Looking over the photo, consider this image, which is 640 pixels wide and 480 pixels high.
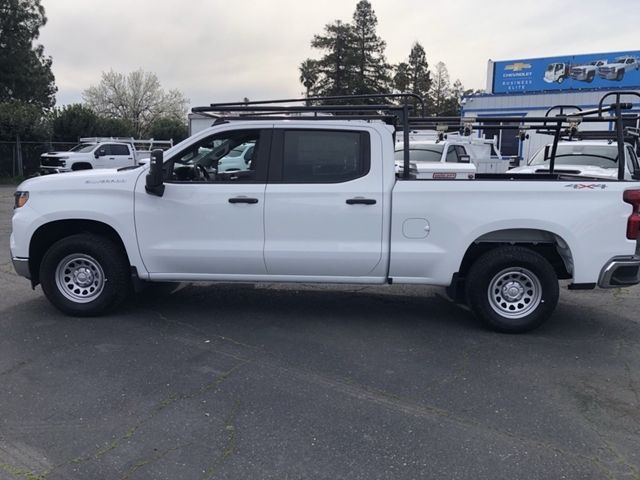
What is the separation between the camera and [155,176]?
539cm

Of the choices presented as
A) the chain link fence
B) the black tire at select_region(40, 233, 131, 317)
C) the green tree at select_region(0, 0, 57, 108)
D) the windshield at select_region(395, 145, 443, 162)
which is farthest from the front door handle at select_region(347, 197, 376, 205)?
the green tree at select_region(0, 0, 57, 108)

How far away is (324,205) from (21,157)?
83.8 feet

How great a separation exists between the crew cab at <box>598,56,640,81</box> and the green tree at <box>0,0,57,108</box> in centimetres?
3650

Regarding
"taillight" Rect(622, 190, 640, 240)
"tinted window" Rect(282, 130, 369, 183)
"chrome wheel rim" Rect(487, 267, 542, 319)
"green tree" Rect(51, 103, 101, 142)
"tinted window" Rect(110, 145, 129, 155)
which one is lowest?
"chrome wheel rim" Rect(487, 267, 542, 319)

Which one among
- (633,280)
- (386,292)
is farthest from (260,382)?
(633,280)

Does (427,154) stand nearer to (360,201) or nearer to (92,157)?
(360,201)

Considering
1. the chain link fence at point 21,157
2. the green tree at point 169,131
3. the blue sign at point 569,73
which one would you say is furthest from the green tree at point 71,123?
the blue sign at point 569,73

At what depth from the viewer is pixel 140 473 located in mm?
3158

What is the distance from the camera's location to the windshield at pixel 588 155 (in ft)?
37.0

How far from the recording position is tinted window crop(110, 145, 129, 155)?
25062mm

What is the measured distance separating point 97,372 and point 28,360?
68cm

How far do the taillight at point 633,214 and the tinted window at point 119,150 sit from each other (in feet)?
76.0

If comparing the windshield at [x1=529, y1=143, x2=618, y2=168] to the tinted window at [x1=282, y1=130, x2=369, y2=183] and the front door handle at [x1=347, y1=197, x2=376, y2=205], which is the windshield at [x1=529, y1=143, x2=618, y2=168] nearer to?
the tinted window at [x1=282, y1=130, x2=369, y2=183]

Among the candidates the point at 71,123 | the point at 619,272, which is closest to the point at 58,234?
the point at 619,272
